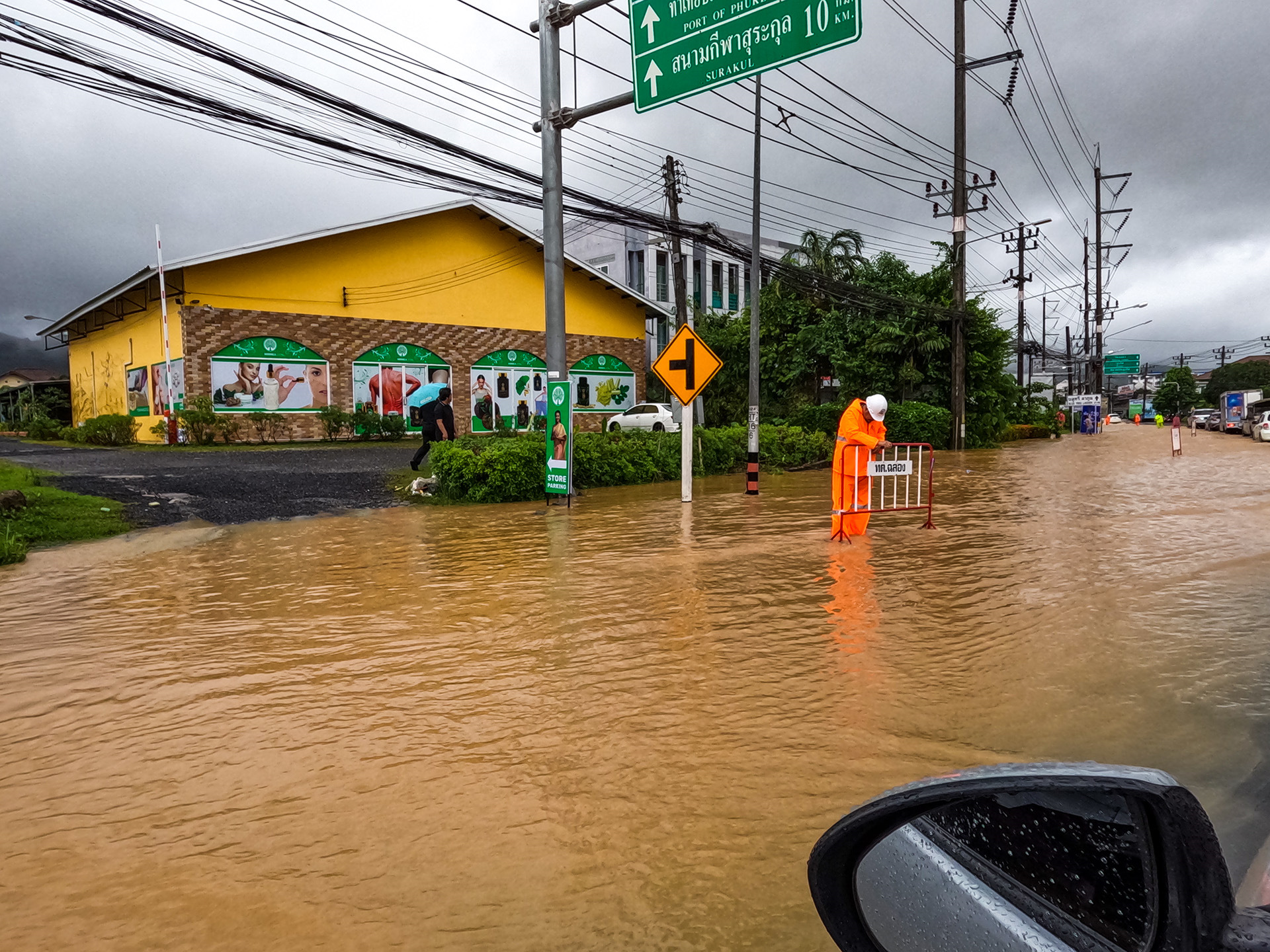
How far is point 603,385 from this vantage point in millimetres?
32750

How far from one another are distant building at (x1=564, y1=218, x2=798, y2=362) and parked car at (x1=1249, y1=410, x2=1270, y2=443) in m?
24.3

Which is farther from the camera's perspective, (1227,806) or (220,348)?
(220,348)

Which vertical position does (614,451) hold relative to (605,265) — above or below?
below

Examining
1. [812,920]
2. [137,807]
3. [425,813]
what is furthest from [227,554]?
[812,920]

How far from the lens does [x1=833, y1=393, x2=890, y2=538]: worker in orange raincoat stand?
9.87 m

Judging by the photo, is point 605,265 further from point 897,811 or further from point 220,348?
point 897,811

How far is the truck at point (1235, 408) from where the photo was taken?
49.8 m

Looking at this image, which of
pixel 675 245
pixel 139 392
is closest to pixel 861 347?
pixel 675 245

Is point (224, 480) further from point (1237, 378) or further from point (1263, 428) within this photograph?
point (1237, 378)

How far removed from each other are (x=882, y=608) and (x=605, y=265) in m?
46.9

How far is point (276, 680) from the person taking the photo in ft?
16.0

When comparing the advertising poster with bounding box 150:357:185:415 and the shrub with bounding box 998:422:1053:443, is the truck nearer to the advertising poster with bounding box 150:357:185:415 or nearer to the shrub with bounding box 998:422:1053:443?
the shrub with bounding box 998:422:1053:443

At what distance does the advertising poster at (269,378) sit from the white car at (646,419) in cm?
920

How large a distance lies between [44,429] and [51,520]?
24362mm
